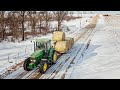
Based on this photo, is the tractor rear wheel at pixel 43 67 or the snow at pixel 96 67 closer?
the snow at pixel 96 67

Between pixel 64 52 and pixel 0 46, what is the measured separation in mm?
9235

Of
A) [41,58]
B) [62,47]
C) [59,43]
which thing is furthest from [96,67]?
[59,43]

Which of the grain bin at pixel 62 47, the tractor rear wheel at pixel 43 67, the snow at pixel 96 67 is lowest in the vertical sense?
the snow at pixel 96 67

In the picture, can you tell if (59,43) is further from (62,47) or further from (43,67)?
(43,67)

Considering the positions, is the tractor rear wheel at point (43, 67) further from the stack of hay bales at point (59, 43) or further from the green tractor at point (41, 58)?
the stack of hay bales at point (59, 43)

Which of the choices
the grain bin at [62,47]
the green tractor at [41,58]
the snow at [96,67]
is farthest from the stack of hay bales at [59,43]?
the green tractor at [41,58]

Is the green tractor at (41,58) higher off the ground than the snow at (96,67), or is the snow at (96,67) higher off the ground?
the green tractor at (41,58)

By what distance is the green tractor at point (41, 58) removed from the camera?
1442cm

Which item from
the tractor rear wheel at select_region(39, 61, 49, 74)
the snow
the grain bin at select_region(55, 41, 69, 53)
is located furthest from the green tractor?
the grain bin at select_region(55, 41, 69, 53)

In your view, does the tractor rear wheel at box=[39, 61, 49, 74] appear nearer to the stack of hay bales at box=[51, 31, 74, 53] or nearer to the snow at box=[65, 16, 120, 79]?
the snow at box=[65, 16, 120, 79]
